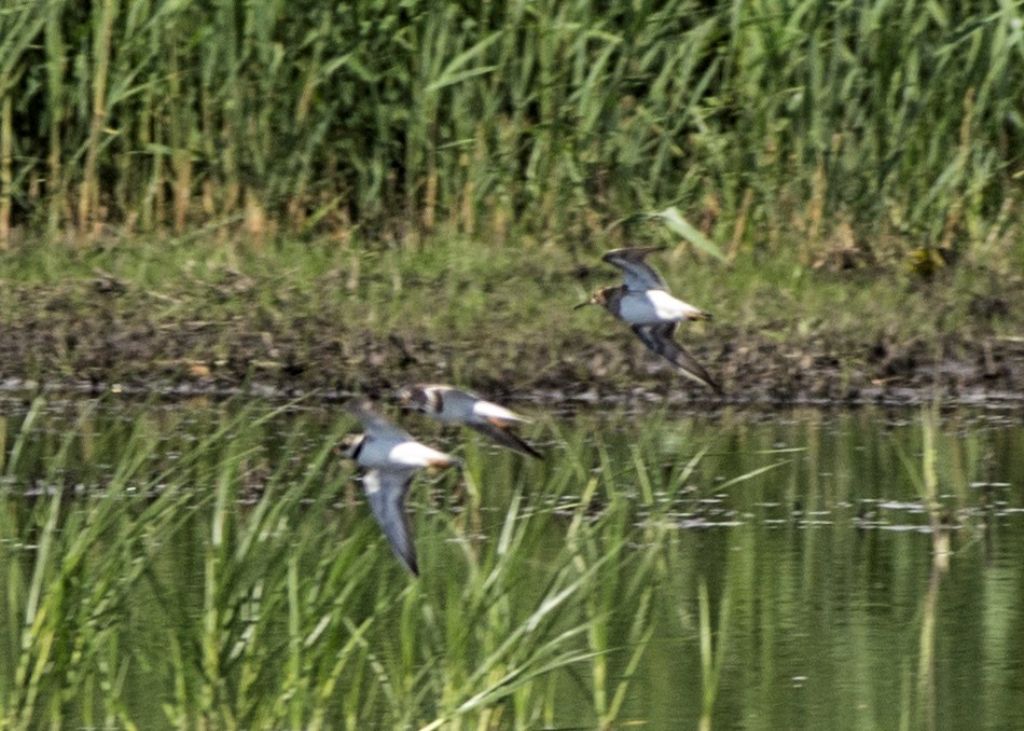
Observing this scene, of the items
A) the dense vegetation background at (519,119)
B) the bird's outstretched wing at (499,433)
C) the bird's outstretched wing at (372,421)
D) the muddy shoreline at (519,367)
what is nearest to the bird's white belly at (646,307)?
the bird's outstretched wing at (499,433)

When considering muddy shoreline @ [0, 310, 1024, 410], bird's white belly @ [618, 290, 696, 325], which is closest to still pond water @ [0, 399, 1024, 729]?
muddy shoreline @ [0, 310, 1024, 410]

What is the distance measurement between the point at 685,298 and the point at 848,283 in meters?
0.71

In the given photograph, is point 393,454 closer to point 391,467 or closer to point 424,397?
point 391,467

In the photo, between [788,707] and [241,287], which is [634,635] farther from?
[241,287]

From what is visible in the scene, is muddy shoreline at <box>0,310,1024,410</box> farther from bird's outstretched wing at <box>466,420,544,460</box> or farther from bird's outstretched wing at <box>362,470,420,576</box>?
bird's outstretched wing at <box>362,470,420,576</box>

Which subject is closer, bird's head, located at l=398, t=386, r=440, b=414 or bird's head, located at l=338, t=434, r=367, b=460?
bird's head, located at l=338, t=434, r=367, b=460

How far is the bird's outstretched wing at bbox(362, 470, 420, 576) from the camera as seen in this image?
4676 millimetres

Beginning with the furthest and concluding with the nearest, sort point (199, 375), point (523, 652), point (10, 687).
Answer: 1. point (199, 375)
2. point (10, 687)
3. point (523, 652)

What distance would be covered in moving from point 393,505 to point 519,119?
529 cm

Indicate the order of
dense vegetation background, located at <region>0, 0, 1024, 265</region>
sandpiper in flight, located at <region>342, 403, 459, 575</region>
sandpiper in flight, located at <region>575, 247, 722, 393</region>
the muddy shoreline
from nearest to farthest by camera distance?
sandpiper in flight, located at <region>342, 403, 459, 575</region> < sandpiper in flight, located at <region>575, 247, 722, 393</region> < the muddy shoreline < dense vegetation background, located at <region>0, 0, 1024, 265</region>

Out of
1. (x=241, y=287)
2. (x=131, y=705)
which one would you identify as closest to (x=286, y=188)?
(x=241, y=287)

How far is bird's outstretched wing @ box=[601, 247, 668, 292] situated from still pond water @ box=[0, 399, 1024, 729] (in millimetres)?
416

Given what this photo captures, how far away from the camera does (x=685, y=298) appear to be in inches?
363

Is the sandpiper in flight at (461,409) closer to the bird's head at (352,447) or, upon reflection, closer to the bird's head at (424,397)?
the bird's head at (424,397)
